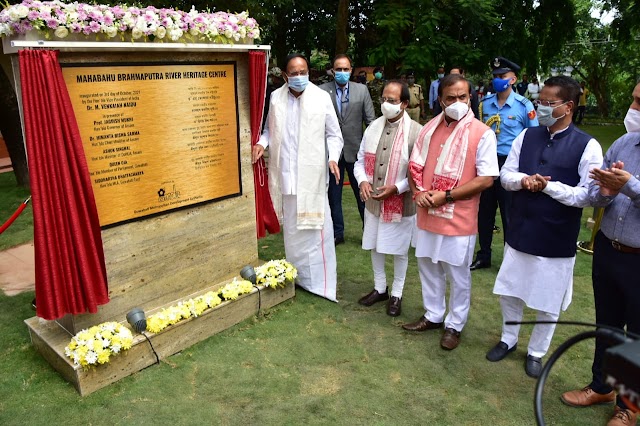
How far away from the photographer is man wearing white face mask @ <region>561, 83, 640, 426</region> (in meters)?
2.64

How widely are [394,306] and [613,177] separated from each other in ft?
7.52

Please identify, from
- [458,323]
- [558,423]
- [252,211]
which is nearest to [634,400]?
[558,423]

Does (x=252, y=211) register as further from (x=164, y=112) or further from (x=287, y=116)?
(x=164, y=112)

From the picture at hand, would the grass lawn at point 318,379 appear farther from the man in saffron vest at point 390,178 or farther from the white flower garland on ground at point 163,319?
the man in saffron vest at point 390,178

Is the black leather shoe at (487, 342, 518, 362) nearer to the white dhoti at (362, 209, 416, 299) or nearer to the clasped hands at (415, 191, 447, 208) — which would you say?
the white dhoti at (362, 209, 416, 299)

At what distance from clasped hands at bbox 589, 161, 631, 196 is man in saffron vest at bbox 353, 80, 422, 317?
162 cm

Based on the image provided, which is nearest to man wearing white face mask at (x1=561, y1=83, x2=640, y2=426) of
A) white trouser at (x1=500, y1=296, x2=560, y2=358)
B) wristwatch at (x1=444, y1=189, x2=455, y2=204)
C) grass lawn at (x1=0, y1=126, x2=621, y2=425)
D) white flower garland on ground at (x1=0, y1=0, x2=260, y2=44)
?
white trouser at (x1=500, y1=296, x2=560, y2=358)

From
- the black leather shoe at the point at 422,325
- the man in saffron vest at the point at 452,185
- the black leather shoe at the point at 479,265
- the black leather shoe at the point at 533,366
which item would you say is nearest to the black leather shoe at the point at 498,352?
the black leather shoe at the point at 533,366

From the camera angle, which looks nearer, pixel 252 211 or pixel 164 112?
pixel 164 112

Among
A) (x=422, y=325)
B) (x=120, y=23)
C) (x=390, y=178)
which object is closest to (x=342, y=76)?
(x=390, y=178)

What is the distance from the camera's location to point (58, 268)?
3289 mm

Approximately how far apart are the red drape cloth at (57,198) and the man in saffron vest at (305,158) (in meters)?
1.66

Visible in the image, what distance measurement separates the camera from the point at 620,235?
110 inches

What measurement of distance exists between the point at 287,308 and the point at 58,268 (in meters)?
1.98
